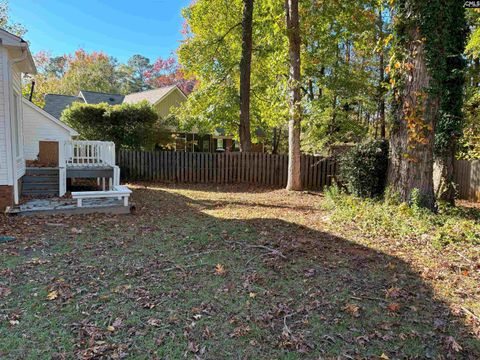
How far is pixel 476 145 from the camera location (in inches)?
466

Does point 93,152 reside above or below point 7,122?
below

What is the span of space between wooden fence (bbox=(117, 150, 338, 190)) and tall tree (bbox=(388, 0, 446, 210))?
7094mm

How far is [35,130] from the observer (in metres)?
12.9

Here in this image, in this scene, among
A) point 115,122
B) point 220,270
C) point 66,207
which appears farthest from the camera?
point 115,122

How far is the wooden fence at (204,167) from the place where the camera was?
13.4 metres

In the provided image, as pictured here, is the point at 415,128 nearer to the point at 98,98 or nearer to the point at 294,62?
the point at 294,62

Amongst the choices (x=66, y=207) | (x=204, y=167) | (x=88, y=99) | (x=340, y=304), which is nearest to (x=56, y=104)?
(x=88, y=99)

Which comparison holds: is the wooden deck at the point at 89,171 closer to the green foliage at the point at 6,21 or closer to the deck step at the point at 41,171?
the deck step at the point at 41,171

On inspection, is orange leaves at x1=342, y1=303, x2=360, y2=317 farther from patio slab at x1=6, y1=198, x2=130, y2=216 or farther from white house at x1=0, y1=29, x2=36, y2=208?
white house at x1=0, y1=29, x2=36, y2=208

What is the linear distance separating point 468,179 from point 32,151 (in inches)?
663

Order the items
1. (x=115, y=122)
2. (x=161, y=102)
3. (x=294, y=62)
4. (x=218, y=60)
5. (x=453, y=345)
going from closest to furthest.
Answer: (x=453, y=345), (x=294, y=62), (x=115, y=122), (x=218, y=60), (x=161, y=102)

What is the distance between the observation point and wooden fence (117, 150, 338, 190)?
13.4m

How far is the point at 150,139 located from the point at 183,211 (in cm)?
858

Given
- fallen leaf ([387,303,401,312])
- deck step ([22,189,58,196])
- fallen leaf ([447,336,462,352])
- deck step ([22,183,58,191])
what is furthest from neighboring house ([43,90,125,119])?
fallen leaf ([447,336,462,352])
